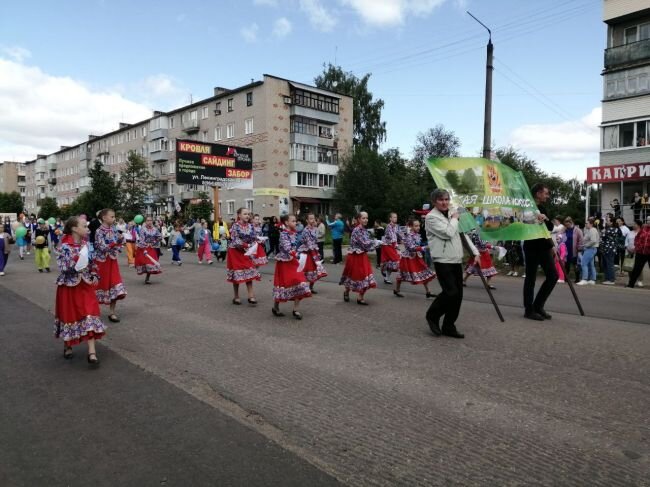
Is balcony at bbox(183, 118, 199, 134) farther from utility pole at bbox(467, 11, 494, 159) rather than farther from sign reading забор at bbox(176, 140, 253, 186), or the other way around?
utility pole at bbox(467, 11, 494, 159)

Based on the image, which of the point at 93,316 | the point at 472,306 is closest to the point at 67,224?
the point at 93,316

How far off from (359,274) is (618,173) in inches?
831

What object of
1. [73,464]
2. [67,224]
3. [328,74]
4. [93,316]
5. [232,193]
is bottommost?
[73,464]

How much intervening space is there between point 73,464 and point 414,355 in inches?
148

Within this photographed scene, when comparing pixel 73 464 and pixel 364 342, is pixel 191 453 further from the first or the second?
pixel 364 342

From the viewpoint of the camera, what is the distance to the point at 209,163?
106 ft

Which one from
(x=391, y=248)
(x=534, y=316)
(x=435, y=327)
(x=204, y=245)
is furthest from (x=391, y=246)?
(x=204, y=245)

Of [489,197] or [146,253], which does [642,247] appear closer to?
[489,197]

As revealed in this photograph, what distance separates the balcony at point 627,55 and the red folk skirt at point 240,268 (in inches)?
973

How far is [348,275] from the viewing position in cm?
996

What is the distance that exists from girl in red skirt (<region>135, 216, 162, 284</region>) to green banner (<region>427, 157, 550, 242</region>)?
8.52 m

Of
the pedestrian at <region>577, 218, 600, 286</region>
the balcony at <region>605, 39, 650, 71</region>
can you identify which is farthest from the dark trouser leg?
the balcony at <region>605, 39, 650, 71</region>

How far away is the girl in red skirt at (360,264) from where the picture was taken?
31.7 feet

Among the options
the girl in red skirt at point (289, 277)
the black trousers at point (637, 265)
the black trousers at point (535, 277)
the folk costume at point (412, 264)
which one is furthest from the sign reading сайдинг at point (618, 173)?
the girl in red skirt at point (289, 277)
